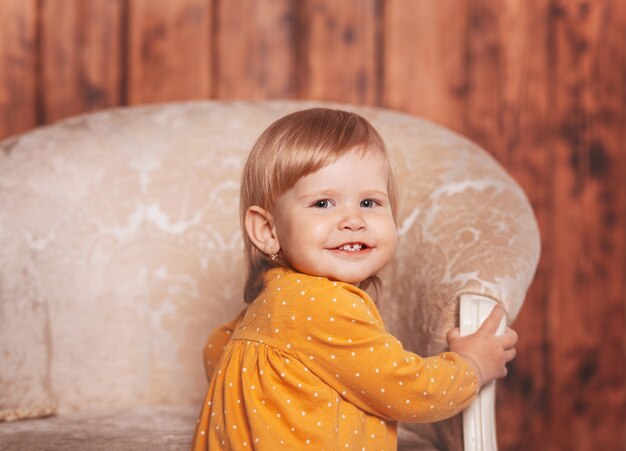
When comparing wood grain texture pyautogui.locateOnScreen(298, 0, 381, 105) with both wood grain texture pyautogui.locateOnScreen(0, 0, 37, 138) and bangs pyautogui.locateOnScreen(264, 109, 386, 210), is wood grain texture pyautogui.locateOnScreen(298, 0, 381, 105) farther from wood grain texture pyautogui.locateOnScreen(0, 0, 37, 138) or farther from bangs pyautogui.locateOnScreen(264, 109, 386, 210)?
bangs pyautogui.locateOnScreen(264, 109, 386, 210)

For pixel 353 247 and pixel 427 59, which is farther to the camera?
pixel 427 59

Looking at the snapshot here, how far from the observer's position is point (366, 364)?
2.89 ft

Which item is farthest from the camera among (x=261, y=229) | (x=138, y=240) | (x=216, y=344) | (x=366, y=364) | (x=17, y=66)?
(x=17, y=66)

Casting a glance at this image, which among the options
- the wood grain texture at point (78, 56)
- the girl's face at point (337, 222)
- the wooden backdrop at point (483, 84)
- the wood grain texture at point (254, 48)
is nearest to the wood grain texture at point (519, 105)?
the wooden backdrop at point (483, 84)

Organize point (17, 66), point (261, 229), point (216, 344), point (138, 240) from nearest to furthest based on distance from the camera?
1. point (261, 229)
2. point (216, 344)
3. point (138, 240)
4. point (17, 66)

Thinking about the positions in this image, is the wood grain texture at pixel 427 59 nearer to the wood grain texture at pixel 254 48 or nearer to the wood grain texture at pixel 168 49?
the wood grain texture at pixel 254 48

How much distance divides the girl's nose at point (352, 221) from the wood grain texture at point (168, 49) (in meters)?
0.92

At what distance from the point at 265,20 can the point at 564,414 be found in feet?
3.64

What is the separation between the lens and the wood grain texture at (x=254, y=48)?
5.80ft

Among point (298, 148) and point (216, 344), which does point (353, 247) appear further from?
point (216, 344)

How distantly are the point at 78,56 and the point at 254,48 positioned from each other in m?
0.39

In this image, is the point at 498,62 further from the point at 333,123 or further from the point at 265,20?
the point at 333,123

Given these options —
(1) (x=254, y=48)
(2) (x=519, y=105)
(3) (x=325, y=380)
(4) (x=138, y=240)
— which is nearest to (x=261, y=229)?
(3) (x=325, y=380)

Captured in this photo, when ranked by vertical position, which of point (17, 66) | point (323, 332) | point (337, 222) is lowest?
point (323, 332)
